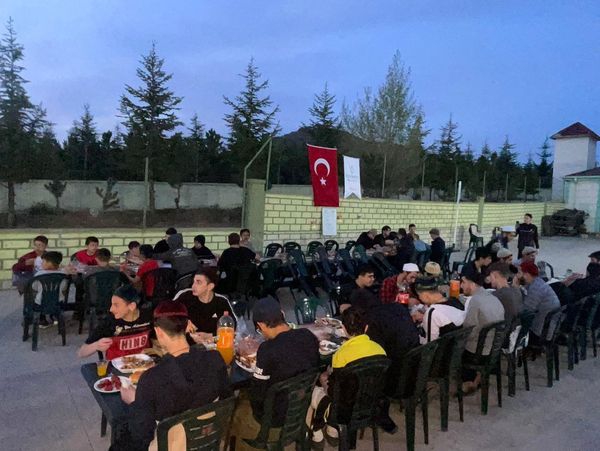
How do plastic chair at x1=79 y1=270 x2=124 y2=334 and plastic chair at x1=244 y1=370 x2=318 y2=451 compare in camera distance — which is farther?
plastic chair at x1=79 y1=270 x2=124 y2=334

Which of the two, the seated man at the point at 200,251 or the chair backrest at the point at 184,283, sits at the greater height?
the seated man at the point at 200,251

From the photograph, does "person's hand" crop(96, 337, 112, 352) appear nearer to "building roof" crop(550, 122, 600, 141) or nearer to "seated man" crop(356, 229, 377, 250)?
"seated man" crop(356, 229, 377, 250)

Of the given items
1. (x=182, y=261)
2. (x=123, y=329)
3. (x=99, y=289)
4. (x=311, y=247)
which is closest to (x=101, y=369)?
(x=123, y=329)

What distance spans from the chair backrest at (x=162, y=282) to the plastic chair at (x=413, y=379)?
3.57 metres

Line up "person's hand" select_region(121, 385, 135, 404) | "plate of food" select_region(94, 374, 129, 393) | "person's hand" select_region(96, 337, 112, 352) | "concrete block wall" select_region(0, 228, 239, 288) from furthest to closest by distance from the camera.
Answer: "concrete block wall" select_region(0, 228, 239, 288) → "person's hand" select_region(96, 337, 112, 352) → "plate of food" select_region(94, 374, 129, 393) → "person's hand" select_region(121, 385, 135, 404)

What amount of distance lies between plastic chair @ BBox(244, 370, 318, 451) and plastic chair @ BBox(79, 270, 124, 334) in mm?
3529

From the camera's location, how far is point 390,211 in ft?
51.9

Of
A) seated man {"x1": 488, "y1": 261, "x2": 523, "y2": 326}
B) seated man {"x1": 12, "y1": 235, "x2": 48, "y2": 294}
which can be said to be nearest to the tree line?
seated man {"x1": 12, "y1": 235, "x2": 48, "y2": 294}

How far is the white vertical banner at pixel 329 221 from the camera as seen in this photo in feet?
42.9

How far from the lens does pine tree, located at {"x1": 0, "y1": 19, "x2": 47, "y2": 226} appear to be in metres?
11.2

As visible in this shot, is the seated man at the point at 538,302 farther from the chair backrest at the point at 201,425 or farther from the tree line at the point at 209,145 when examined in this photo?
the tree line at the point at 209,145

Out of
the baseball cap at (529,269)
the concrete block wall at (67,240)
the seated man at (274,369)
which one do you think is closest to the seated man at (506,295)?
the baseball cap at (529,269)

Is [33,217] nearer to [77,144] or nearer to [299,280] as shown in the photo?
[77,144]

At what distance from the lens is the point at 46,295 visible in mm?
5492
